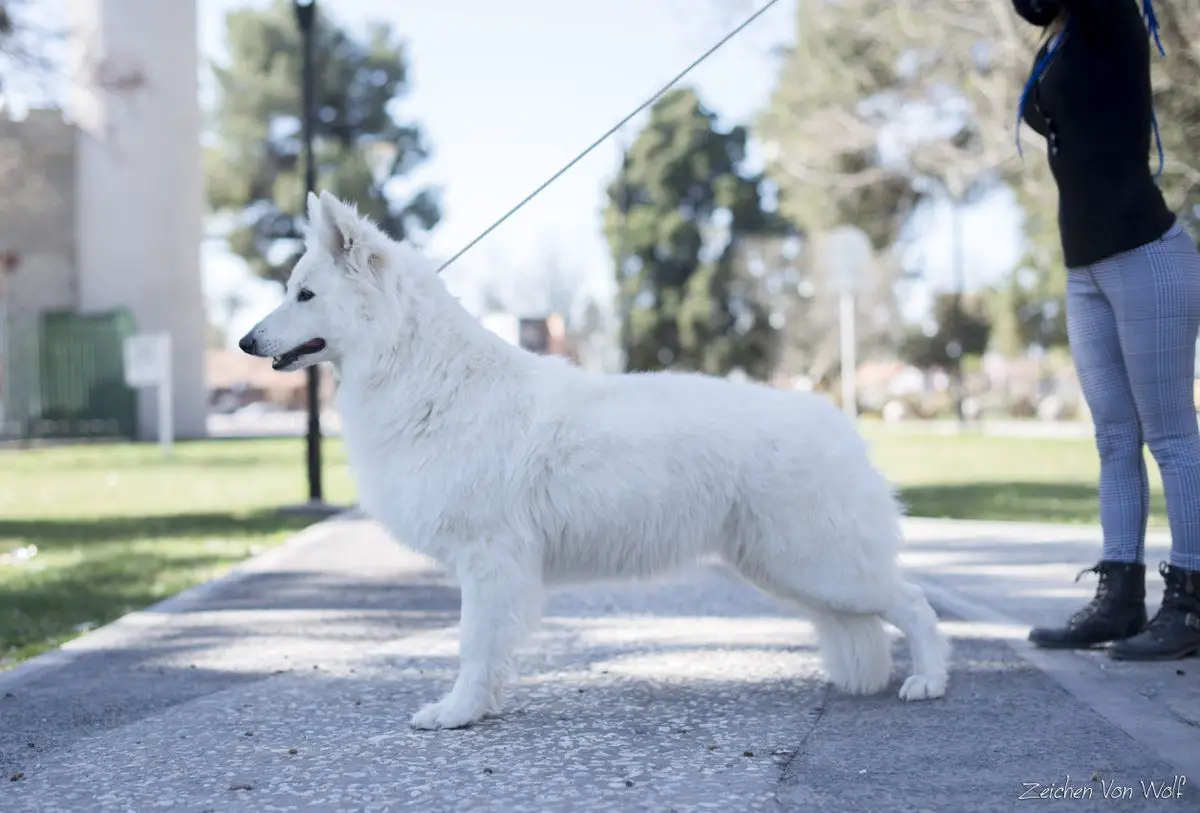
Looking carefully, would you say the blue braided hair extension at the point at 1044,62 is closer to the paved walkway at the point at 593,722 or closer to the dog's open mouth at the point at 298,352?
the paved walkway at the point at 593,722

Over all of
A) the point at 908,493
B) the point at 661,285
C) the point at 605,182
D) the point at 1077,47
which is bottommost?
the point at 908,493

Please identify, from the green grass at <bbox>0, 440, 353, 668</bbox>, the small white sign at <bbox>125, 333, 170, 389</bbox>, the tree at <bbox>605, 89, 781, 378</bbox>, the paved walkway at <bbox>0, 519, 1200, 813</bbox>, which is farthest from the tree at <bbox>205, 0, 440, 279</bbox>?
the paved walkway at <bbox>0, 519, 1200, 813</bbox>

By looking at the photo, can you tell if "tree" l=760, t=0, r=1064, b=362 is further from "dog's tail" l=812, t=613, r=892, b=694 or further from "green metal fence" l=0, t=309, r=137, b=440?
"green metal fence" l=0, t=309, r=137, b=440

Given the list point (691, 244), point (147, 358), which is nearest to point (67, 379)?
point (147, 358)

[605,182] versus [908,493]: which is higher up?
[605,182]

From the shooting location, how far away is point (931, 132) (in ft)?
88.5

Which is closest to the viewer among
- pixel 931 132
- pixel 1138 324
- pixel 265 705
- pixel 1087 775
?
pixel 1087 775

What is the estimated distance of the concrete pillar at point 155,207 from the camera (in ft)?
111

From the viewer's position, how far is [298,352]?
4.39 metres

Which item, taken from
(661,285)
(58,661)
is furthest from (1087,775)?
(661,285)

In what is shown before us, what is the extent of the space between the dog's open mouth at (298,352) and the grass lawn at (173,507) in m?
2.38

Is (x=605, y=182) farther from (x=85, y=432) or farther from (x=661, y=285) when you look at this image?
(x=85, y=432)

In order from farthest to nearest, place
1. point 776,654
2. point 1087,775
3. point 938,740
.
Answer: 1. point 776,654
2. point 938,740
3. point 1087,775

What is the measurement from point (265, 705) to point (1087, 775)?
2.93 metres
